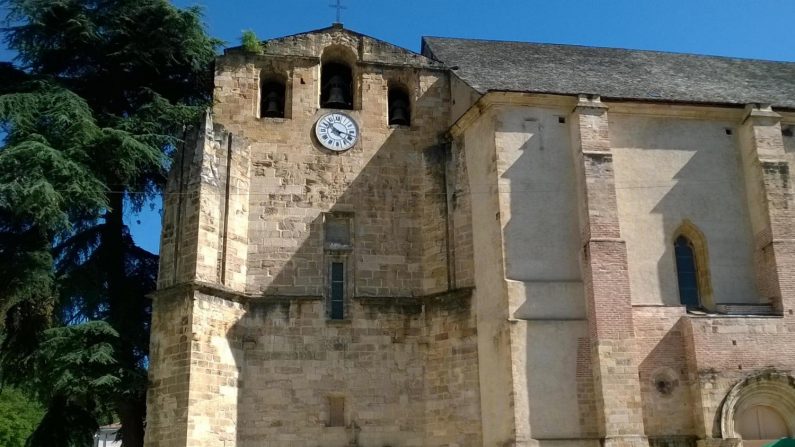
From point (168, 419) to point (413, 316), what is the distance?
5.73 metres

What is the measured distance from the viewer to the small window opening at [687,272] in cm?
1811

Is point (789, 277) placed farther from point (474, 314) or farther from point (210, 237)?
point (210, 237)

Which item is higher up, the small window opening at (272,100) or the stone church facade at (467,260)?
the small window opening at (272,100)

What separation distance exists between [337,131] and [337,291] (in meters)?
3.97

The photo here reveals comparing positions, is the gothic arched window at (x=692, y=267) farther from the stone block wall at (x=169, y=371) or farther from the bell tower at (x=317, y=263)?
the stone block wall at (x=169, y=371)

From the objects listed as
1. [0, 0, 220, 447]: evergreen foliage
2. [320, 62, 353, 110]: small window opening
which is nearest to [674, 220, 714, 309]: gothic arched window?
[320, 62, 353, 110]: small window opening

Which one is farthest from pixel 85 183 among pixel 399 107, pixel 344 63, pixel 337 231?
pixel 399 107

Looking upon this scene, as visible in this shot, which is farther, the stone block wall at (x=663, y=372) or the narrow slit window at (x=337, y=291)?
the narrow slit window at (x=337, y=291)

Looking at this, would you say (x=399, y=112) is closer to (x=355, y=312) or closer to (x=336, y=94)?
(x=336, y=94)

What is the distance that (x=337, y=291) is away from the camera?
1850 centimetres

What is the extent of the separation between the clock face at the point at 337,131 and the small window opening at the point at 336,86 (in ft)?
1.66

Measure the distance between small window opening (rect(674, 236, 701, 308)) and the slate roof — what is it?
3403 millimetres

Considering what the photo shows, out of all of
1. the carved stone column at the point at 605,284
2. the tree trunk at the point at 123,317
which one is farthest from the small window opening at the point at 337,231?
the carved stone column at the point at 605,284

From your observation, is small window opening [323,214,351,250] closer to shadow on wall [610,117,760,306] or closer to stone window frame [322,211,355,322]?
stone window frame [322,211,355,322]
